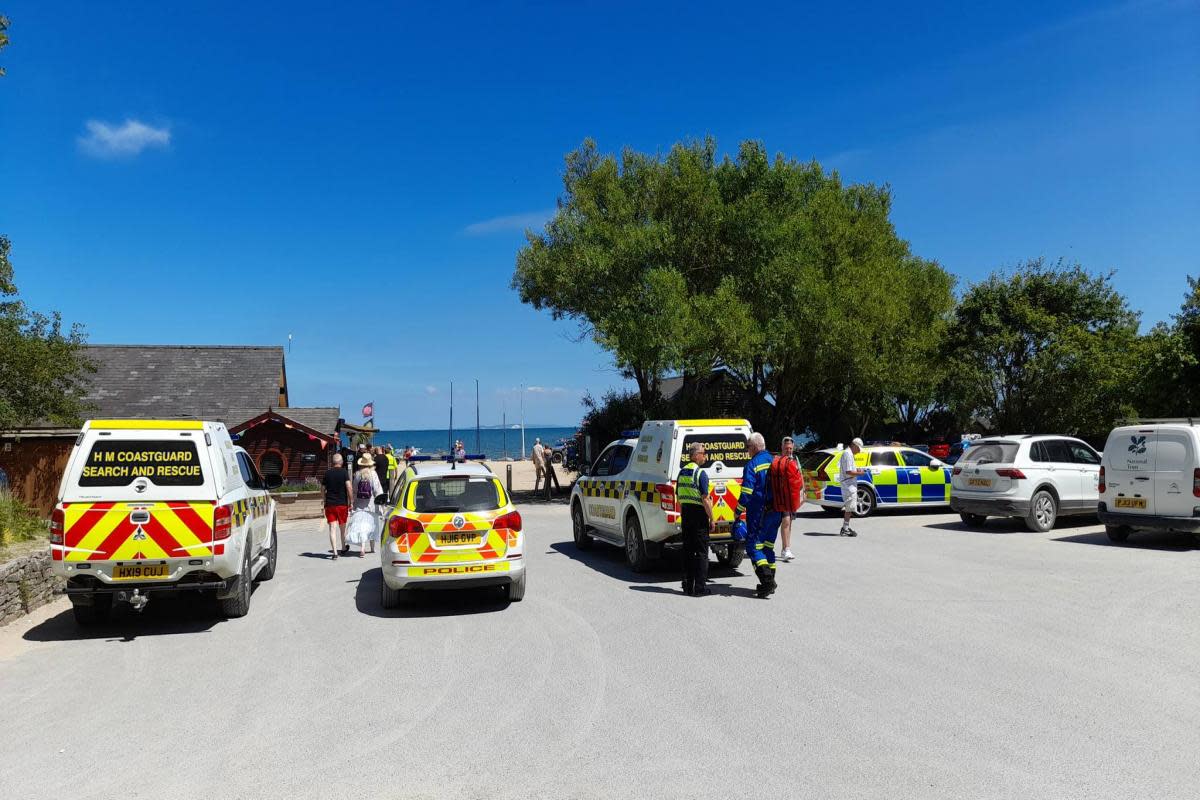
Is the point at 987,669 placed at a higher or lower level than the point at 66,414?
lower

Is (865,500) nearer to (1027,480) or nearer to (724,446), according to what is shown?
(1027,480)

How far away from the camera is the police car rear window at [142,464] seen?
29.3 feet

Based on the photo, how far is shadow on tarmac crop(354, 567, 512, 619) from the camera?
9727mm

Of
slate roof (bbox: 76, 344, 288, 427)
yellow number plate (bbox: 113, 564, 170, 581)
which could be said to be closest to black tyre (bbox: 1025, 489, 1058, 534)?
yellow number plate (bbox: 113, 564, 170, 581)

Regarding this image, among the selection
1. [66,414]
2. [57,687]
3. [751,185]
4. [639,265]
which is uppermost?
[751,185]

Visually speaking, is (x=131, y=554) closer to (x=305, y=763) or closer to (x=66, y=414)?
(x=305, y=763)

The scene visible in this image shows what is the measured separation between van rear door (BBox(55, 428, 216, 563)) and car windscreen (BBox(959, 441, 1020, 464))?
1379 centimetres

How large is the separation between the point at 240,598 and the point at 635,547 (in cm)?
521

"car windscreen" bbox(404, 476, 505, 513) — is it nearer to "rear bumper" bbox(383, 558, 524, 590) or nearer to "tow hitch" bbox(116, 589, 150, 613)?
"rear bumper" bbox(383, 558, 524, 590)

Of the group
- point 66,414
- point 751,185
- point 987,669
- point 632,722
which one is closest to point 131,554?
point 632,722

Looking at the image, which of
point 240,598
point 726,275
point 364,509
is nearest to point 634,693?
point 240,598

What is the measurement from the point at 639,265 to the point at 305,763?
2125 cm

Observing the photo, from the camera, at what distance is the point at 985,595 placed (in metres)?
9.89

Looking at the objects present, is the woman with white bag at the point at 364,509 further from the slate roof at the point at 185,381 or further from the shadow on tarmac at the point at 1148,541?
the slate roof at the point at 185,381
